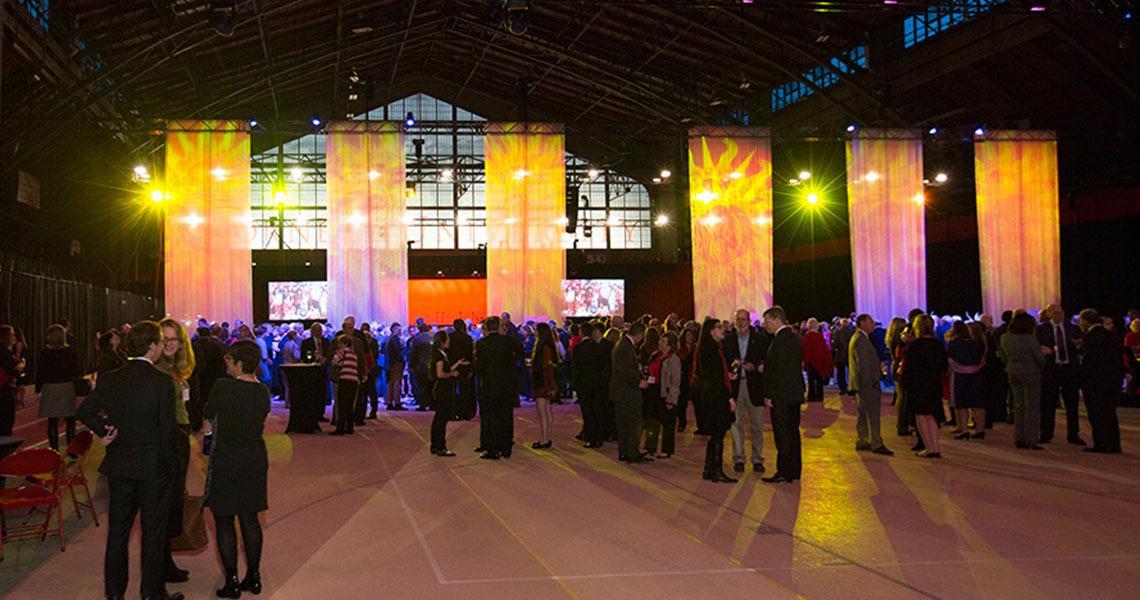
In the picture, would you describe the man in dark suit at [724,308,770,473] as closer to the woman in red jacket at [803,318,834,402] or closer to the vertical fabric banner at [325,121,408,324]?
the woman in red jacket at [803,318,834,402]

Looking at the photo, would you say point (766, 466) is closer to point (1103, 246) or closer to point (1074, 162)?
point (1103, 246)

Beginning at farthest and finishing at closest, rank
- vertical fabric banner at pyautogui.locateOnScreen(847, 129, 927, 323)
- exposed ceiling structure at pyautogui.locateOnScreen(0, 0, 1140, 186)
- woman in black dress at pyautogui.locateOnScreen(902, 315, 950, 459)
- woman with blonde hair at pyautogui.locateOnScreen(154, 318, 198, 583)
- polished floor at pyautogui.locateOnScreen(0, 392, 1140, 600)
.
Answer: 1. vertical fabric banner at pyautogui.locateOnScreen(847, 129, 927, 323)
2. exposed ceiling structure at pyautogui.locateOnScreen(0, 0, 1140, 186)
3. woman in black dress at pyautogui.locateOnScreen(902, 315, 950, 459)
4. polished floor at pyautogui.locateOnScreen(0, 392, 1140, 600)
5. woman with blonde hair at pyautogui.locateOnScreen(154, 318, 198, 583)

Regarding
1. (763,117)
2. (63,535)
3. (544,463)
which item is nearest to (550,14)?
(763,117)

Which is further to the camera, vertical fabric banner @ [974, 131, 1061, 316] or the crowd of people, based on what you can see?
vertical fabric banner @ [974, 131, 1061, 316]

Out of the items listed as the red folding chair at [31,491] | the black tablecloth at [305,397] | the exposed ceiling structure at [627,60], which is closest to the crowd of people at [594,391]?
the black tablecloth at [305,397]

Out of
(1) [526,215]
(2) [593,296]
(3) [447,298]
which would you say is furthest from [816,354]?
(3) [447,298]

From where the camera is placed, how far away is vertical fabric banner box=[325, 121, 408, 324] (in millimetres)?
18641

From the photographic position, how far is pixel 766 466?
9.70 metres

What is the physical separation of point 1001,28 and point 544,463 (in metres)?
14.6

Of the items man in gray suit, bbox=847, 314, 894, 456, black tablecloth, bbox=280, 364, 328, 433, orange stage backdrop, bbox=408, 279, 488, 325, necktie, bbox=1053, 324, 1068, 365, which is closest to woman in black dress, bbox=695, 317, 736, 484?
man in gray suit, bbox=847, 314, 894, 456

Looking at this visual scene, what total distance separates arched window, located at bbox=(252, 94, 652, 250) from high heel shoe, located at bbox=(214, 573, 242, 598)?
2757 centimetres

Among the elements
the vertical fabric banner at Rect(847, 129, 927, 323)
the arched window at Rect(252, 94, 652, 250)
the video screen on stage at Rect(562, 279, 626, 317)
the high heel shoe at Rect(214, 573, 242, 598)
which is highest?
the arched window at Rect(252, 94, 652, 250)

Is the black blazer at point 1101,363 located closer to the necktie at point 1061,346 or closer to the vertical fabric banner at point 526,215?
the necktie at point 1061,346

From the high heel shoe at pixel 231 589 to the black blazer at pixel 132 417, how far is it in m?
0.69
